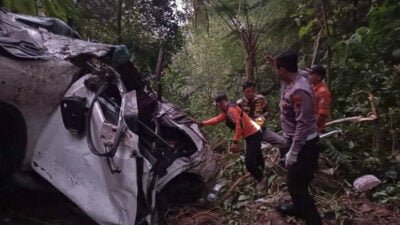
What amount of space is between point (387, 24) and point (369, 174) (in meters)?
2.48

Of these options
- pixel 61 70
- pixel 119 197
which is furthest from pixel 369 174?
pixel 61 70

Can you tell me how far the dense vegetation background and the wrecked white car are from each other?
1013 millimetres

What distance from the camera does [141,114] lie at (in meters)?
5.11

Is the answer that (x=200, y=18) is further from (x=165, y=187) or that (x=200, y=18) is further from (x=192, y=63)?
(x=192, y=63)

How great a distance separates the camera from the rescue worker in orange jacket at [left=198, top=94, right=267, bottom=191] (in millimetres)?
5593

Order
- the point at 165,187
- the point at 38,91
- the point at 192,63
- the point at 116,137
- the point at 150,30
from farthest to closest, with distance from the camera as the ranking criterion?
the point at 192,63
the point at 150,30
the point at 165,187
the point at 38,91
the point at 116,137

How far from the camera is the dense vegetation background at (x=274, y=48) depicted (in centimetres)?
613

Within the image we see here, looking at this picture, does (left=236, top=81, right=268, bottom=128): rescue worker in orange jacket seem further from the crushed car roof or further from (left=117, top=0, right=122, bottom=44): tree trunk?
(left=117, top=0, right=122, bottom=44): tree trunk

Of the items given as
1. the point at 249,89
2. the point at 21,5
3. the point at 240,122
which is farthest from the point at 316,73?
the point at 21,5

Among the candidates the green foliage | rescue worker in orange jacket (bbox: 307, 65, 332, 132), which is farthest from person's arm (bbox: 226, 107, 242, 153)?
the green foliage

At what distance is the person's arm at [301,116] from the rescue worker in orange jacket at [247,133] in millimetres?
1492

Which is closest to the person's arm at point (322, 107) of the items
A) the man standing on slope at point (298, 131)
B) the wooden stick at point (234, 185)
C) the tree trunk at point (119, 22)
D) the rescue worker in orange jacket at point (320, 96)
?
the rescue worker in orange jacket at point (320, 96)

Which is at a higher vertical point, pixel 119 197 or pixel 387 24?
pixel 387 24

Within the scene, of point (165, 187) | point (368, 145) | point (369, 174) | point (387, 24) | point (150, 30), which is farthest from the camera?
point (150, 30)
